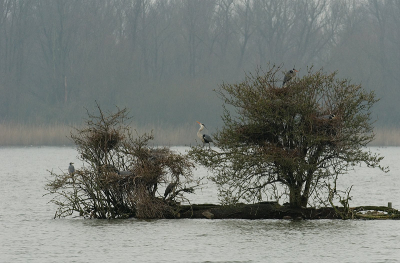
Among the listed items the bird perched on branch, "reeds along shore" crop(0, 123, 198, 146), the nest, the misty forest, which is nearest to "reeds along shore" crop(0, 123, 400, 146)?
"reeds along shore" crop(0, 123, 198, 146)

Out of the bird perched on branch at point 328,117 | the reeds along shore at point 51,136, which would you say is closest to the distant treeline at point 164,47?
the reeds along shore at point 51,136

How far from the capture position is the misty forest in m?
75.7

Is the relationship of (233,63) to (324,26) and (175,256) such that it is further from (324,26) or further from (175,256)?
(175,256)

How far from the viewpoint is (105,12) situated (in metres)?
81.8

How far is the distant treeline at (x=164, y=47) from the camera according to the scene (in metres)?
75.8

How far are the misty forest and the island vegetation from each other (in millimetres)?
50996

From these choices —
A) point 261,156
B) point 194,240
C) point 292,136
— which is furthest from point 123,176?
point 292,136

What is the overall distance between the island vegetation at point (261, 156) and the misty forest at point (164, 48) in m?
51.0

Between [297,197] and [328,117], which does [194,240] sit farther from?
[328,117]

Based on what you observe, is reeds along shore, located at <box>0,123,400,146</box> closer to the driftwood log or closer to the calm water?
the calm water

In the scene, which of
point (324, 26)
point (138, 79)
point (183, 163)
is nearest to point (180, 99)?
point (138, 79)

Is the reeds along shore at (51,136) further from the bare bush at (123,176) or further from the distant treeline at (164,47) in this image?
the bare bush at (123,176)

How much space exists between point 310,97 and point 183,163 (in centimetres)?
390

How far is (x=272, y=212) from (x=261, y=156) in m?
1.88
